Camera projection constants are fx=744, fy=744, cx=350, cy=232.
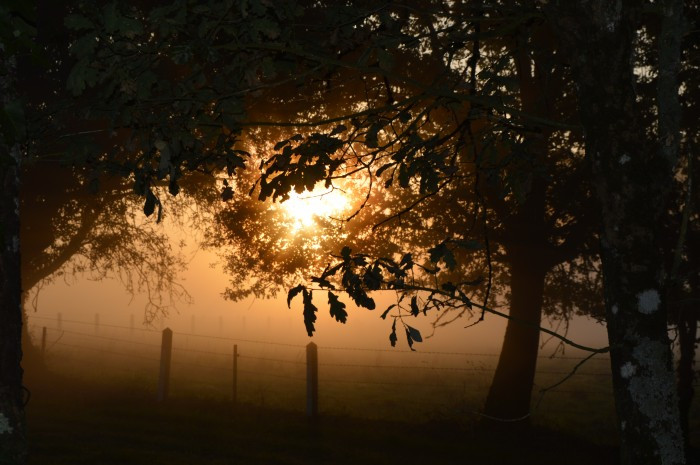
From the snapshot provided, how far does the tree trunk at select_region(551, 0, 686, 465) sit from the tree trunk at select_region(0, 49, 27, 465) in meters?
5.17

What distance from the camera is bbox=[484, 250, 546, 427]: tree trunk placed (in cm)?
1769

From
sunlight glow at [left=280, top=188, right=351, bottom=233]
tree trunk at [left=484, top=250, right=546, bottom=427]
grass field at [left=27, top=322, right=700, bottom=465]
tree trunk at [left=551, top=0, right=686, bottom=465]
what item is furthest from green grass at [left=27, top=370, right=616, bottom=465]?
tree trunk at [left=551, top=0, right=686, bottom=465]

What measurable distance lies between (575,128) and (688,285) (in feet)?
43.0

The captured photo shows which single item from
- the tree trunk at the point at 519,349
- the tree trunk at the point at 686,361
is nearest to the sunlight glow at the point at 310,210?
the tree trunk at the point at 519,349

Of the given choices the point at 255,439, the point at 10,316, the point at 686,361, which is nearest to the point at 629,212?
the point at 10,316

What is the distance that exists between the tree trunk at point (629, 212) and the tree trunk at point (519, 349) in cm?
1289

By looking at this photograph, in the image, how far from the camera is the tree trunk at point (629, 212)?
471cm

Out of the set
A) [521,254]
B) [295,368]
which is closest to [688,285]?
[521,254]

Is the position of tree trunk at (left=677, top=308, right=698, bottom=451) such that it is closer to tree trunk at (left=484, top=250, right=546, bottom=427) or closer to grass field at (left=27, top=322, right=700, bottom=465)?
grass field at (left=27, top=322, right=700, bottom=465)

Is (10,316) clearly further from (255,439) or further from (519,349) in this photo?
(519,349)

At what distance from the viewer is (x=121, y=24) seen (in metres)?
4.40

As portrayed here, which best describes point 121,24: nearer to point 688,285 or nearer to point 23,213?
point 688,285

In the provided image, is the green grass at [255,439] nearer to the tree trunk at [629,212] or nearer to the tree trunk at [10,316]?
the tree trunk at [10,316]

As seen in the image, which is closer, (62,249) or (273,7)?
(273,7)
